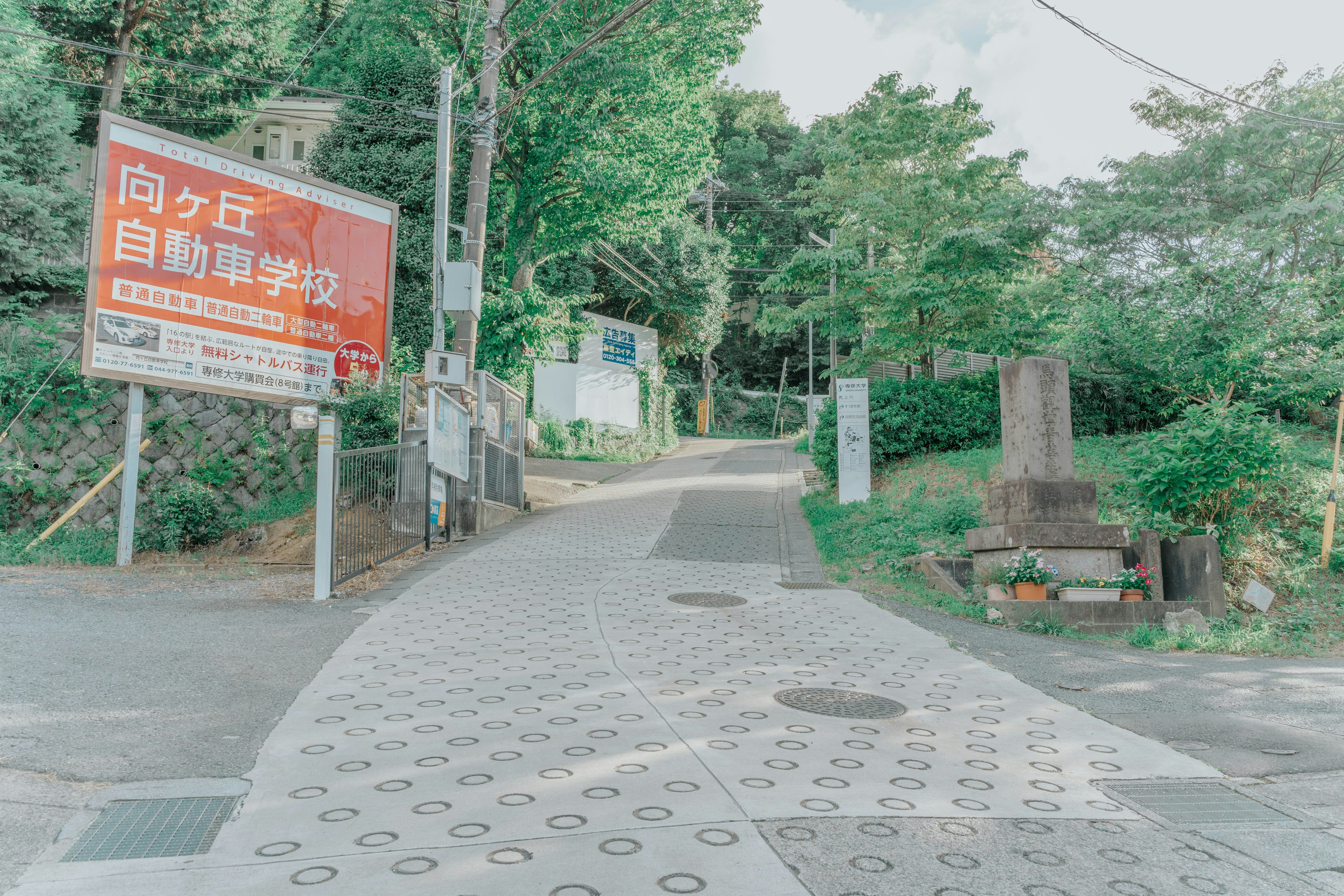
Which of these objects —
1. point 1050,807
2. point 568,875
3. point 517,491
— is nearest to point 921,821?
point 1050,807

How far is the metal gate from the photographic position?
1349cm

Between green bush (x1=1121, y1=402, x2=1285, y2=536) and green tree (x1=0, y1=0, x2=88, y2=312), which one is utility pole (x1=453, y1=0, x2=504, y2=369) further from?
green bush (x1=1121, y1=402, x2=1285, y2=536)

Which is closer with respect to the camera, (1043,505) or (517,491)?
(1043,505)

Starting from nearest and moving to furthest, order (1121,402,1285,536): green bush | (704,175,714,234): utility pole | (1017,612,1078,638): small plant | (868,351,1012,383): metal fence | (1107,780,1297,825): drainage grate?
(1107,780,1297,825): drainage grate < (1017,612,1078,638): small plant < (1121,402,1285,536): green bush < (868,351,1012,383): metal fence < (704,175,714,234): utility pole

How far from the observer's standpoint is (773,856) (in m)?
2.88

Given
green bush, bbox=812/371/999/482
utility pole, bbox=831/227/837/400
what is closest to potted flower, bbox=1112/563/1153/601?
green bush, bbox=812/371/999/482

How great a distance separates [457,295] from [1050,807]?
10.8m

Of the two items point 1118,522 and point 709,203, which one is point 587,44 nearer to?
point 1118,522

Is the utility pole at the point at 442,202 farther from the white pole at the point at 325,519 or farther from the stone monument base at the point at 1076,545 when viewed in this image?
the stone monument base at the point at 1076,545

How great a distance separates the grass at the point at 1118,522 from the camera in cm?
811

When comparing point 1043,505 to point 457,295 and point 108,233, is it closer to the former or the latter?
point 457,295

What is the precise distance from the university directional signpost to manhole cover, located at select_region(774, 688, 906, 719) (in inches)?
351

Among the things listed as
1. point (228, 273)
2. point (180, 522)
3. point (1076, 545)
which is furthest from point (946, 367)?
point (180, 522)

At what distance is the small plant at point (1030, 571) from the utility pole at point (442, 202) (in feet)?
28.0
